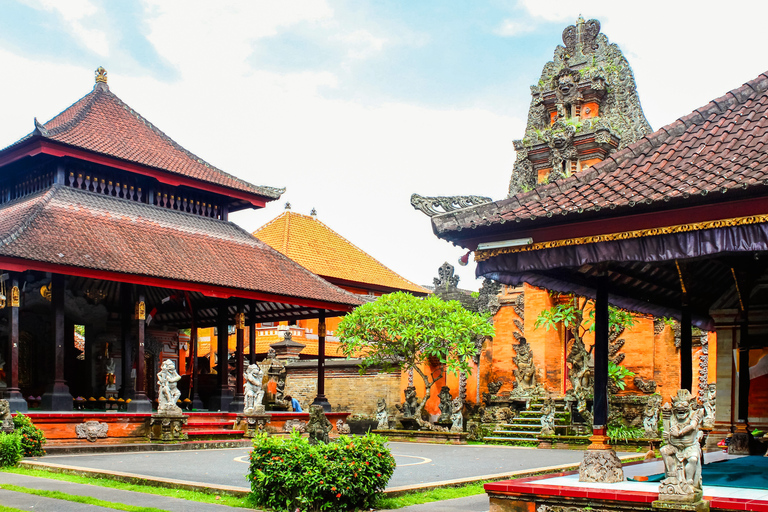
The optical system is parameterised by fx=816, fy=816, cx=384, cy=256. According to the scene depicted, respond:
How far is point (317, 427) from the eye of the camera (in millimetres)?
10156

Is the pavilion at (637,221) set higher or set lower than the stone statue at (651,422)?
higher

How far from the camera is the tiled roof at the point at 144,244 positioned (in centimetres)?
1905

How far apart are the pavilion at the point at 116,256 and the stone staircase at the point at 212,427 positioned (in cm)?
145

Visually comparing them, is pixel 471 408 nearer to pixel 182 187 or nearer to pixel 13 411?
pixel 182 187

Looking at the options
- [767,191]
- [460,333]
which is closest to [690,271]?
[767,191]

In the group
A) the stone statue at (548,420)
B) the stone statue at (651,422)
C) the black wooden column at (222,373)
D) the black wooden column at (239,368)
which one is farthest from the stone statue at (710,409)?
the black wooden column at (222,373)

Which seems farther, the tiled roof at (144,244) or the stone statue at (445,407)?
the stone statue at (445,407)

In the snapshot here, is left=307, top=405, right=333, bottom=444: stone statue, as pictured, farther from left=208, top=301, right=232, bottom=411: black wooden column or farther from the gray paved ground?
left=208, top=301, right=232, bottom=411: black wooden column

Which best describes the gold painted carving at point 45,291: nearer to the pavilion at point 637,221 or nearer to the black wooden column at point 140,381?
the black wooden column at point 140,381

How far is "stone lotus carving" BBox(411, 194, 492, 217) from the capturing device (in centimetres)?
940

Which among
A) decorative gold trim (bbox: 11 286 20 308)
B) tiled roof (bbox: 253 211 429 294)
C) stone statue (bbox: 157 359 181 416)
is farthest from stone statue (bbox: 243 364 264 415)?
tiled roof (bbox: 253 211 429 294)

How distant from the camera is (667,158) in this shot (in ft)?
28.6

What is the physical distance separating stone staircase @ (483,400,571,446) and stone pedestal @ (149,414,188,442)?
333 inches

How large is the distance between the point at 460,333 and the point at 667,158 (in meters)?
15.0
